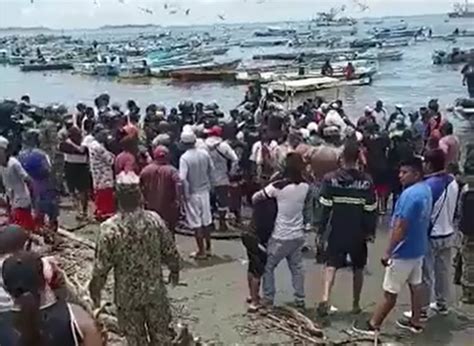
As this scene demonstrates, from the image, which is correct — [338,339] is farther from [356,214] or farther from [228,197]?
[228,197]

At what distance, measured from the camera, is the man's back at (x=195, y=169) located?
1055 cm

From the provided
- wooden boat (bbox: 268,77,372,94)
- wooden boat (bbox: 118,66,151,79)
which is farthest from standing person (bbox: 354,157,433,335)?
wooden boat (bbox: 118,66,151,79)

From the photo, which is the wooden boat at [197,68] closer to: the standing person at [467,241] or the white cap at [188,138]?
the white cap at [188,138]

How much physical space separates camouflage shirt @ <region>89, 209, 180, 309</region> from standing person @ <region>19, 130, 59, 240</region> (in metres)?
4.27

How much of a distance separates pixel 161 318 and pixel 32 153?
4.56 metres

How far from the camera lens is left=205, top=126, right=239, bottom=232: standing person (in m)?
11.5

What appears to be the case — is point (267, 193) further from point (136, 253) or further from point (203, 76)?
point (203, 76)

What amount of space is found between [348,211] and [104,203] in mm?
4968

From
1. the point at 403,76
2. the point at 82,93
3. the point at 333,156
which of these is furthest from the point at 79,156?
the point at 403,76

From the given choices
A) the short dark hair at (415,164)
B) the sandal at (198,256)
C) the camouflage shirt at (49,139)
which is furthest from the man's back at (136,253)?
the camouflage shirt at (49,139)

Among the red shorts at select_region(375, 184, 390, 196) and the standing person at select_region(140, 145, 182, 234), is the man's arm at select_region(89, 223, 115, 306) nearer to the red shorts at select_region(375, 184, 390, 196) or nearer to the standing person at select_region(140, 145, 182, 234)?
the standing person at select_region(140, 145, 182, 234)

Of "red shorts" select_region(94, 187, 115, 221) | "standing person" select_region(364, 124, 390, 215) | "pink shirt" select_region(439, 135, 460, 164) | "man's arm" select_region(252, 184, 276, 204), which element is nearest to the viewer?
"man's arm" select_region(252, 184, 276, 204)

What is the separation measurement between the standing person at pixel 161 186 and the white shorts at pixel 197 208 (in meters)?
0.34

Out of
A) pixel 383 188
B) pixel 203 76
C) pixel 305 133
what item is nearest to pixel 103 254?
pixel 383 188
